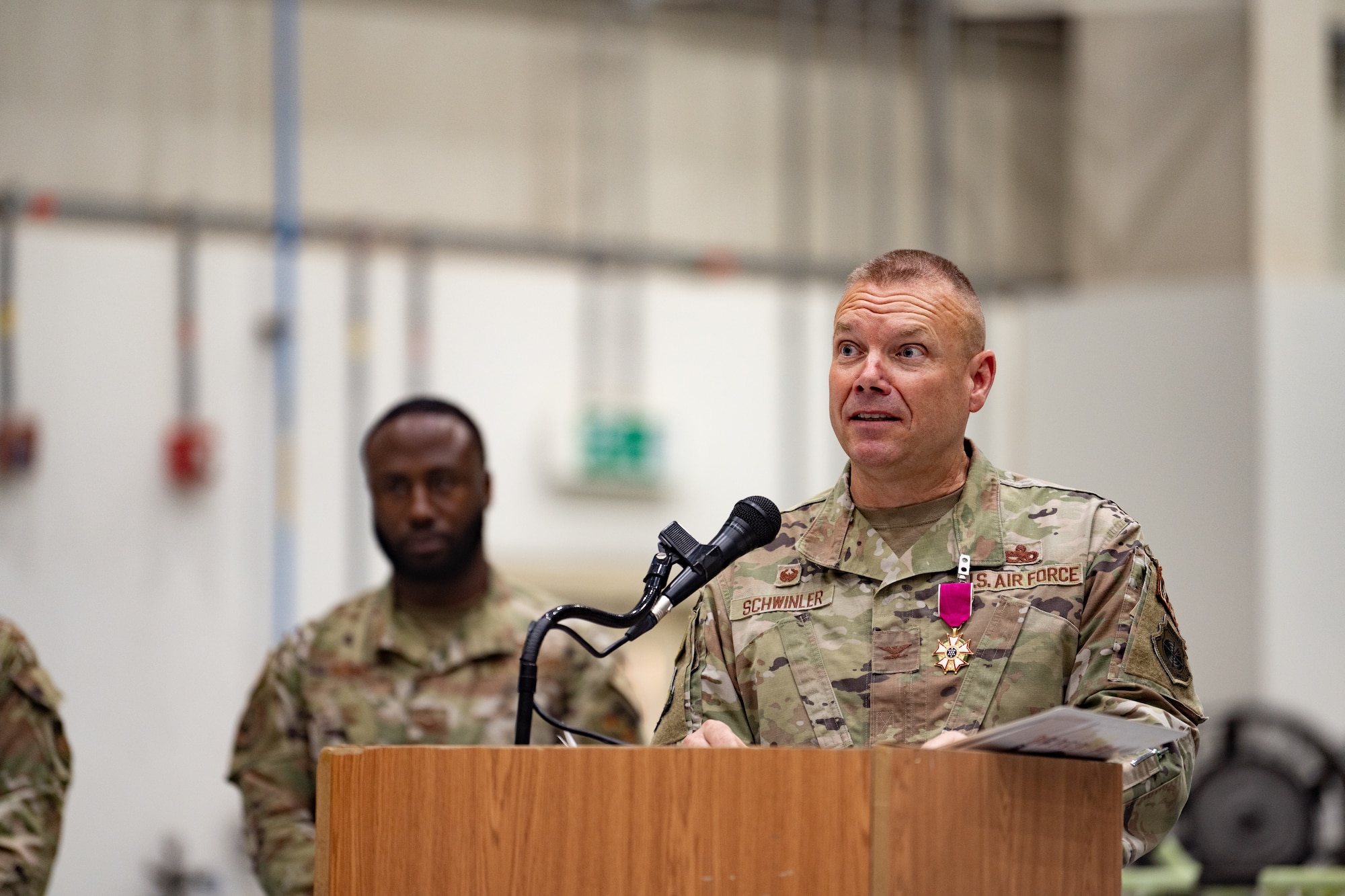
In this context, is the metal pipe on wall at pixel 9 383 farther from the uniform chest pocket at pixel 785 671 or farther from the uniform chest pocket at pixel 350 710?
the uniform chest pocket at pixel 785 671

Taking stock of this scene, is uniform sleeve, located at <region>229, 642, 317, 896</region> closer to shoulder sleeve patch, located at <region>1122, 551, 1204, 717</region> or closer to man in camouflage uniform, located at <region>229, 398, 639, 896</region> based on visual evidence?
man in camouflage uniform, located at <region>229, 398, 639, 896</region>

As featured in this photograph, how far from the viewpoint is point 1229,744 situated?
5035mm

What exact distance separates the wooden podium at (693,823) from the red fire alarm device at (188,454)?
3.55m

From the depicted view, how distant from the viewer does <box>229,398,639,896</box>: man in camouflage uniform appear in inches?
115

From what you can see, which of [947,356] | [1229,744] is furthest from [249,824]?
[1229,744]

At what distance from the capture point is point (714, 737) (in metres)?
1.83

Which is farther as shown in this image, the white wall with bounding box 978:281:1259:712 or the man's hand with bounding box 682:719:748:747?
the white wall with bounding box 978:281:1259:712

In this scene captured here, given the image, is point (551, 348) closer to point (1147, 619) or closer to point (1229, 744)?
point (1229, 744)

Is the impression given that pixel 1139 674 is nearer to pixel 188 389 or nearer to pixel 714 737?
pixel 714 737

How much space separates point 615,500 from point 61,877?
210 cm

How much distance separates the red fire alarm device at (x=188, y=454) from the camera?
4.96m

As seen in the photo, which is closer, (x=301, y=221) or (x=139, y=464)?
(x=139, y=464)

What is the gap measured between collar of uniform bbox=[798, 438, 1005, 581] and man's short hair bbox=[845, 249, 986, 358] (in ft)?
0.52

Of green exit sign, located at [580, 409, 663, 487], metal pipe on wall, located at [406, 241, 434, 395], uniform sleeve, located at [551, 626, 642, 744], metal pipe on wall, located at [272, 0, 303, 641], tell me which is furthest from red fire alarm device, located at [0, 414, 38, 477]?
uniform sleeve, located at [551, 626, 642, 744]
